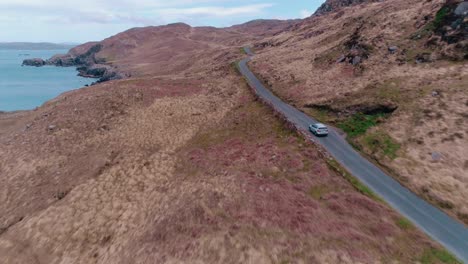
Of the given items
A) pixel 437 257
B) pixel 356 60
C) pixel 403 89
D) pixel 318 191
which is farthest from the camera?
pixel 356 60

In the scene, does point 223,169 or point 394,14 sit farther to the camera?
point 394,14

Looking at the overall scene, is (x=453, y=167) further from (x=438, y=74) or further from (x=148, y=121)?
(x=148, y=121)

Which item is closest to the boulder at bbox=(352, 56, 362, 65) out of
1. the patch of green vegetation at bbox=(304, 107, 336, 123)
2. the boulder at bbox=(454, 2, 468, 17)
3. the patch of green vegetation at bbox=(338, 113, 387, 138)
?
the boulder at bbox=(454, 2, 468, 17)

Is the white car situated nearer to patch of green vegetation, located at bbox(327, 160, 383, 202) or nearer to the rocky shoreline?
patch of green vegetation, located at bbox(327, 160, 383, 202)

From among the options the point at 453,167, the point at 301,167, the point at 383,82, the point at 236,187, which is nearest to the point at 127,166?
the point at 236,187

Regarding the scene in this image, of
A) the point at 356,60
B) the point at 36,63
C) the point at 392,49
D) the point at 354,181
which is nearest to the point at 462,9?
the point at 392,49

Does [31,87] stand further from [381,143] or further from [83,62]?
[381,143]
